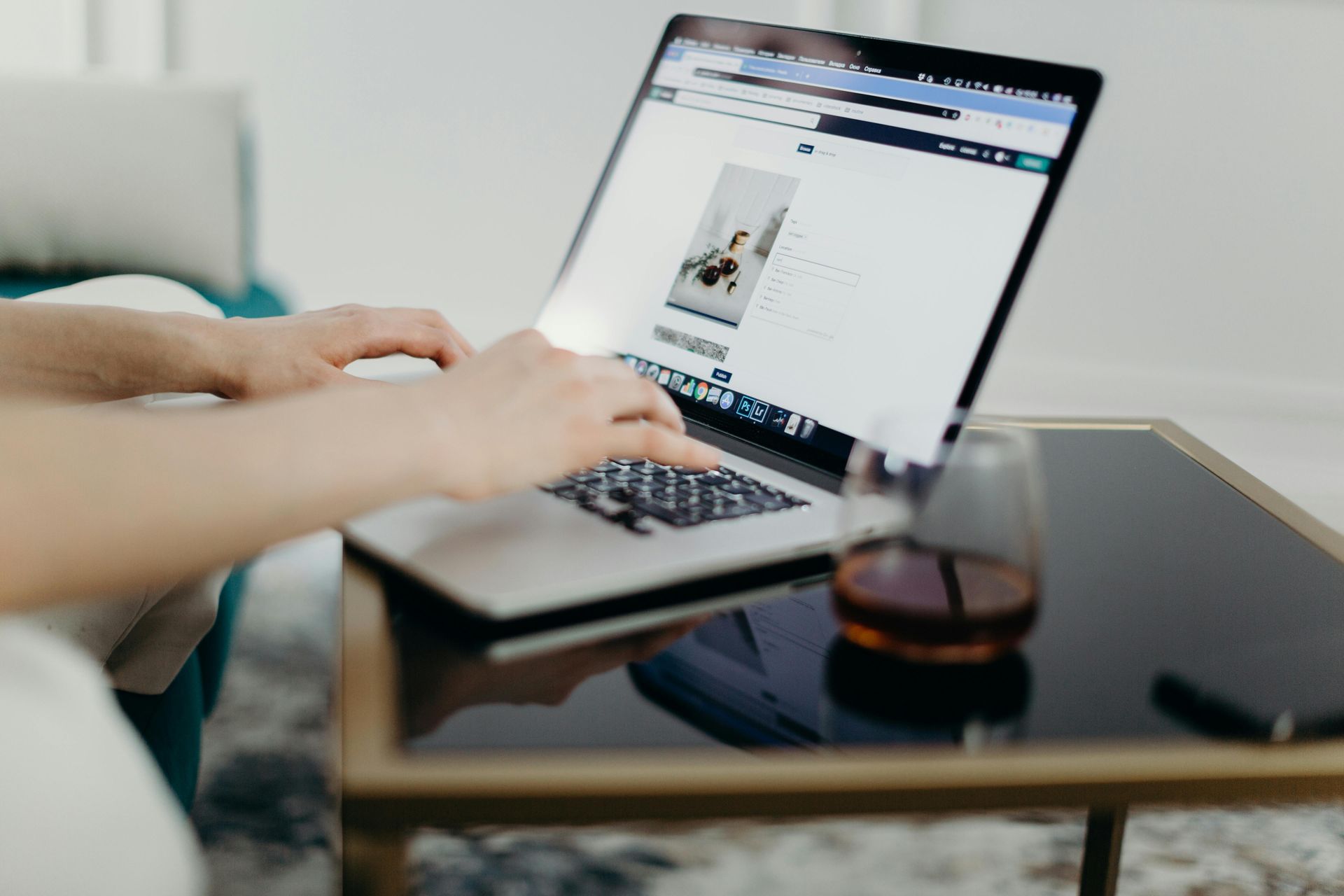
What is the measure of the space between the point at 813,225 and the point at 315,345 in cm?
36

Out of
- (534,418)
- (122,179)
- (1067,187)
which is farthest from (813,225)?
(1067,187)

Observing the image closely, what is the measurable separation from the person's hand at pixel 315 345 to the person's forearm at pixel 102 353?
0.02 metres

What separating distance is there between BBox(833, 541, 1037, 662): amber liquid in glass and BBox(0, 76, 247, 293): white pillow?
1433mm

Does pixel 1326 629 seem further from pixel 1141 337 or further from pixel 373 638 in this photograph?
pixel 1141 337

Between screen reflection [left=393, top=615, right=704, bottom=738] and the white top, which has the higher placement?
screen reflection [left=393, top=615, right=704, bottom=738]

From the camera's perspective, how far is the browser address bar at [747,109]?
2.76 ft

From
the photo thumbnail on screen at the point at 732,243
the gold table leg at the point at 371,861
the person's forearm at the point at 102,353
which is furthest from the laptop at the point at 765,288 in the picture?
the person's forearm at the point at 102,353

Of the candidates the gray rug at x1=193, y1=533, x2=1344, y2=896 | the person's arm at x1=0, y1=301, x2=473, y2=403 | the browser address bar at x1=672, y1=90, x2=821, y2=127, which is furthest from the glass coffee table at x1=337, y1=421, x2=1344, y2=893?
the gray rug at x1=193, y1=533, x2=1344, y2=896

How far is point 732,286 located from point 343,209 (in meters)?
1.88

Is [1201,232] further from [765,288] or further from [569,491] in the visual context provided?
[569,491]

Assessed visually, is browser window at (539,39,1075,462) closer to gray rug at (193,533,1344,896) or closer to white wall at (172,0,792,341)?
gray rug at (193,533,1344,896)

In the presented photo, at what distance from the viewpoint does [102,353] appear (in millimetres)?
780

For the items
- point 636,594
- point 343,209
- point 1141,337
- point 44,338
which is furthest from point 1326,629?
point 343,209

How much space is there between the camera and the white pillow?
5.49 ft
